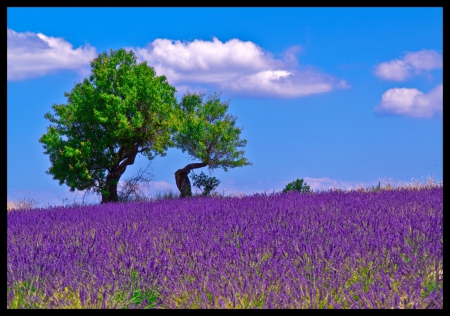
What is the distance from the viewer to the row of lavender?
342 cm

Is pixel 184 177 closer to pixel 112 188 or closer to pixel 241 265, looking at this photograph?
pixel 112 188

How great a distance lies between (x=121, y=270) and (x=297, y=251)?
153 cm

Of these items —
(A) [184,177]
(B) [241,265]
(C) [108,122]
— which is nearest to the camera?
(B) [241,265]

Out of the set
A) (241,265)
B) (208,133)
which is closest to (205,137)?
(208,133)

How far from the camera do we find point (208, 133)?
51.5 ft

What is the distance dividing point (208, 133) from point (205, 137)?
0.53 ft

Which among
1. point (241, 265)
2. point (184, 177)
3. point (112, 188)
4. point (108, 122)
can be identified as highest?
point (108, 122)

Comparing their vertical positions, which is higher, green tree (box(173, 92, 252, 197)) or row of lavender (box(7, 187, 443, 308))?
green tree (box(173, 92, 252, 197))

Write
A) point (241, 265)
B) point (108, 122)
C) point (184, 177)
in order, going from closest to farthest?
point (241, 265) → point (108, 122) → point (184, 177)

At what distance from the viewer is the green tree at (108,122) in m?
13.7

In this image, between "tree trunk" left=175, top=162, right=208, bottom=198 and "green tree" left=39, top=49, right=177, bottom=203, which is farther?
"tree trunk" left=175, top=162, right=208, bottom=198

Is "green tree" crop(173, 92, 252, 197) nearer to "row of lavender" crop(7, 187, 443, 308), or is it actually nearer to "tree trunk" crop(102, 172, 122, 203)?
"tree trunk" crop(102, 172, 122, 203)

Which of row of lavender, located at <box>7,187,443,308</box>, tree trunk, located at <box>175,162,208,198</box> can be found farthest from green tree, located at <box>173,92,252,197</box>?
row of lavender, located at <box>7,187,443,308</box>

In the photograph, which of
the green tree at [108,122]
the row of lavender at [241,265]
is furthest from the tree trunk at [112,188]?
the row of lavender at [241,265]
